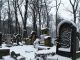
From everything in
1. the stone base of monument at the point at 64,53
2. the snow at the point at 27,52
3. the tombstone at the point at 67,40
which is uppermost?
the tombstone at the point at 67,40

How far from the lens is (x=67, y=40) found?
13.2 m

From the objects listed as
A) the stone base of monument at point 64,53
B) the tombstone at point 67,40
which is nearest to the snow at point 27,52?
the stone base of monument at point 64,53

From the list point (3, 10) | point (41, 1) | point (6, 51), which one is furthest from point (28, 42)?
point (3, 10)

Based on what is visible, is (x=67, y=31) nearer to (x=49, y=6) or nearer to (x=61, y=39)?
(x=61, y=39)

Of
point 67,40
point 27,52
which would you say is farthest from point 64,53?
point 27,52

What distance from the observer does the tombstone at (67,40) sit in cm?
1231

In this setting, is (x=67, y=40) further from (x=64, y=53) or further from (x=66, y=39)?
(x=64, y=53)

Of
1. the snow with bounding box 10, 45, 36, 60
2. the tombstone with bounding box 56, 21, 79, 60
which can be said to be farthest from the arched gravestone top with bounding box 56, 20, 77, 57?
the snow with bounding box 10, 45, 36, 60

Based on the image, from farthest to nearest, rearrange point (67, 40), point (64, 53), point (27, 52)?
point (27, 52)
point (67, 40)
point (64, 53)

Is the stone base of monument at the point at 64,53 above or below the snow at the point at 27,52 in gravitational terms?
above

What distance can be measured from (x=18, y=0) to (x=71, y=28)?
25703 mm

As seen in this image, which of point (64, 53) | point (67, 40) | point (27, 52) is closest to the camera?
point (64, 53)

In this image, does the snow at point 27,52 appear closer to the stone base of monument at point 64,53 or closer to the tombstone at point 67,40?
the stone base of monument at point 64,53

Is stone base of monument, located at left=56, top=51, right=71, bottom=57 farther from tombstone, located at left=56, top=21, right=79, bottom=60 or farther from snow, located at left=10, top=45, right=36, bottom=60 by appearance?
snow, located at left=10, top=45, right=36, bottom=60
